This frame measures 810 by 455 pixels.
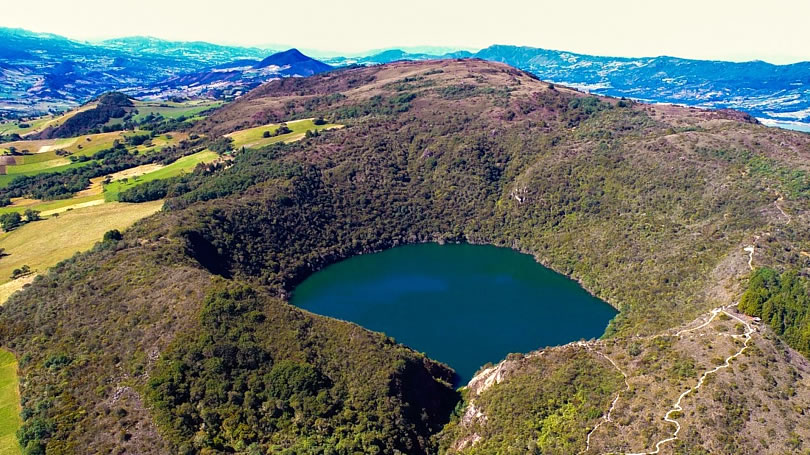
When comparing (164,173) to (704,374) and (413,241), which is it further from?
(704,374)

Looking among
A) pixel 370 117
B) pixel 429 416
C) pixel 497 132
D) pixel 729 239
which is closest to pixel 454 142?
pixel 497 132

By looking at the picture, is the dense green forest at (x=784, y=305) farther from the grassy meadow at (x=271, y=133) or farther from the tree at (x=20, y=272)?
the grassy meadow at (x=271, y=133)

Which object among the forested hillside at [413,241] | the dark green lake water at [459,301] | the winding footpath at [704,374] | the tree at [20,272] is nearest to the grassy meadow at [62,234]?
the tree at [20,272]

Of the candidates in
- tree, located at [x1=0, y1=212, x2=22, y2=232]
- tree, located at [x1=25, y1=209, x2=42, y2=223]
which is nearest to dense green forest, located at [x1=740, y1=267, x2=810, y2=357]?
tree, located at [x1=25, y1=209, x2=42, y2=223]

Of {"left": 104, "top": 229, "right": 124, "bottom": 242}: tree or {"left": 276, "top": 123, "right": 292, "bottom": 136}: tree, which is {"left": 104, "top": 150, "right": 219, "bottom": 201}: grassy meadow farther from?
{"left": 104, "top": 229, "right": 124, "bottom": 242}: tree

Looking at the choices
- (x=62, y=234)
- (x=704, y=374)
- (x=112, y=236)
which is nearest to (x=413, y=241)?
(x=112, y=236)

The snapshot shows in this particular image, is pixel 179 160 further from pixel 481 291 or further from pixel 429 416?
pixel 429 416
